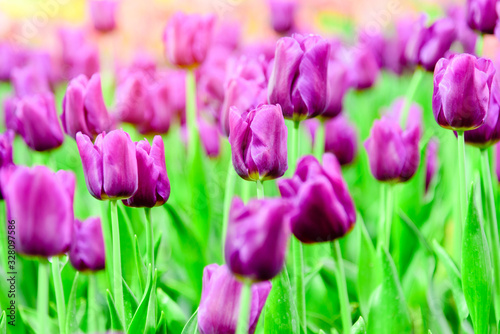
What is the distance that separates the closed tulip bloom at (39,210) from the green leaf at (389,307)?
492 mm

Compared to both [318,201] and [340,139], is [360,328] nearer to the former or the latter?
[318,201]

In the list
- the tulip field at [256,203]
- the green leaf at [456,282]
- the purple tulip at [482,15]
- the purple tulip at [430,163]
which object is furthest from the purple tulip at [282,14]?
the green leaf at [456,282]

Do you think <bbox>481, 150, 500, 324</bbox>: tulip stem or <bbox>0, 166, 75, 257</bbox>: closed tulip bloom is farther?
<bbox>481, 150, 500, 324</bbox>: tulip stem

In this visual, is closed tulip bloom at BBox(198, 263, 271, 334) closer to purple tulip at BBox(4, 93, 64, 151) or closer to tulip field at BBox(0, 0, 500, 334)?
tulip field at BBox(0, 0, 500, 334)

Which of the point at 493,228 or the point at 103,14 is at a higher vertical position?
the point at 103,14

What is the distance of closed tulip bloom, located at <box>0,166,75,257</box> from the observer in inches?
21.8

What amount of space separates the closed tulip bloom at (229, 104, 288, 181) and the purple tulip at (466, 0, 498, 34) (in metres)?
0.56

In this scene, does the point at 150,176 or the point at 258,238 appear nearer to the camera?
the point at 258,238

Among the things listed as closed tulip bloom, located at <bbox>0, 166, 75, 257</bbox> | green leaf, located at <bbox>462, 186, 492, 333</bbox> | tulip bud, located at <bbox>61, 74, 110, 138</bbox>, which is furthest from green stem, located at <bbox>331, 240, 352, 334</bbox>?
tulip bud, located at <bbox>61, 74, 110, 138</bbox>

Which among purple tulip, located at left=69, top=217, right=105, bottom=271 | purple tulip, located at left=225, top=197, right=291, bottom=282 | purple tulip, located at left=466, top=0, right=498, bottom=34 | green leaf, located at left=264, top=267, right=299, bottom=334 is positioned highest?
purple tulip, located at left=466, top=0, right=498, bottom=34

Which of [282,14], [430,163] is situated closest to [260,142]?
[430,163]

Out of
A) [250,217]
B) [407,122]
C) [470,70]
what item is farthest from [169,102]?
[250,217]

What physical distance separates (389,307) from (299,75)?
1.25 feet

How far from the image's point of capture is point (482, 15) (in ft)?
3.52
